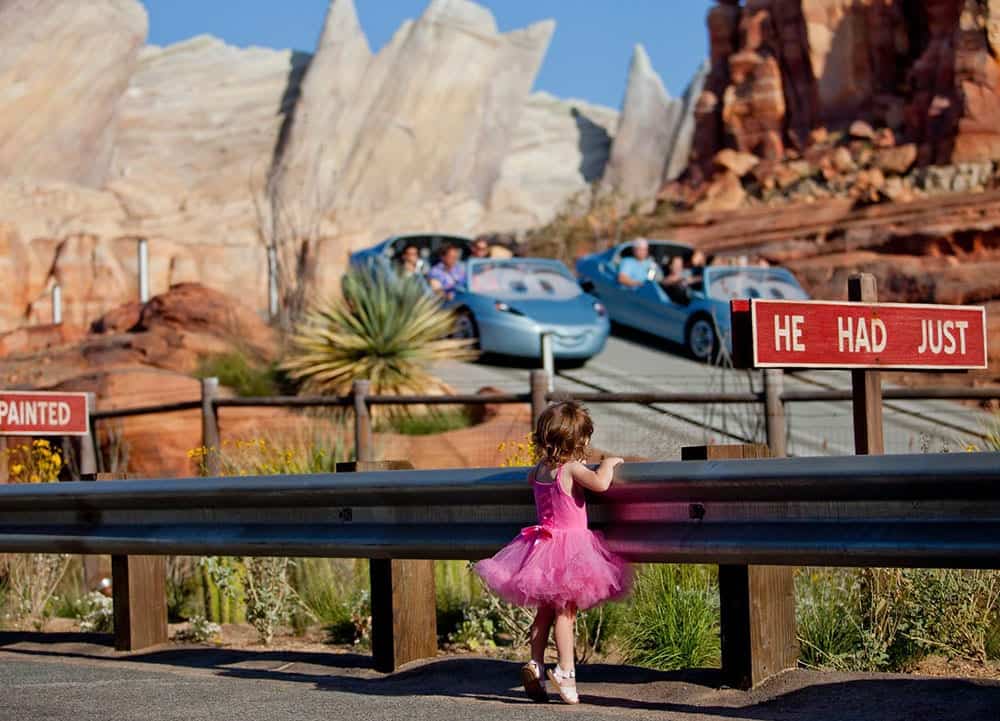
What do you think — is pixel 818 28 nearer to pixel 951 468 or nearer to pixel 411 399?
pixel 411 399

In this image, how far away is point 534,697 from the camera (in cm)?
618

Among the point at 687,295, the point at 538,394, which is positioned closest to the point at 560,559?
the point at 538,394

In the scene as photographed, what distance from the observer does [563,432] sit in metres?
6.18

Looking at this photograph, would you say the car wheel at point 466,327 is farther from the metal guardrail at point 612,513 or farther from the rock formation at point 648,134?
the rock formation at point 648,134

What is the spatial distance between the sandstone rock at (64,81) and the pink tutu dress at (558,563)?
6071cm

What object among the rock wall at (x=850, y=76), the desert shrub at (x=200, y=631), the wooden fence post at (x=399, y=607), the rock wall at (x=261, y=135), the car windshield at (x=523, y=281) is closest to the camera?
the wooden fence post at (x=399, y=607)

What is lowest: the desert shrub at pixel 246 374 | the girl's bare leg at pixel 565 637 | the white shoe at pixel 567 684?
the white shoe at pixel 567 684

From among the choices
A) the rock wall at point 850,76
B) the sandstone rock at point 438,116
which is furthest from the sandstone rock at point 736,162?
the sandstone rock at point 438,116

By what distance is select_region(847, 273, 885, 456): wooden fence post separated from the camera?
7293 mm

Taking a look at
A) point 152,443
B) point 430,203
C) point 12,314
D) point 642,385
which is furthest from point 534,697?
point 430,203

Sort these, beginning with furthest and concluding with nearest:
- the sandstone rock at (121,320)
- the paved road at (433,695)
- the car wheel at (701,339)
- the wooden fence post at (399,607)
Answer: the sandstone rock at (121,320), the car wheel at (701,339), the wooden fence post at (399,607), the paved road at (433,695)

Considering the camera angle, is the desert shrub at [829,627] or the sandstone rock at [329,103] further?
the sandstone rock at [329,103]

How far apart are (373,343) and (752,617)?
14.2m

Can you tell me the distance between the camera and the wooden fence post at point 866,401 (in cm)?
729
